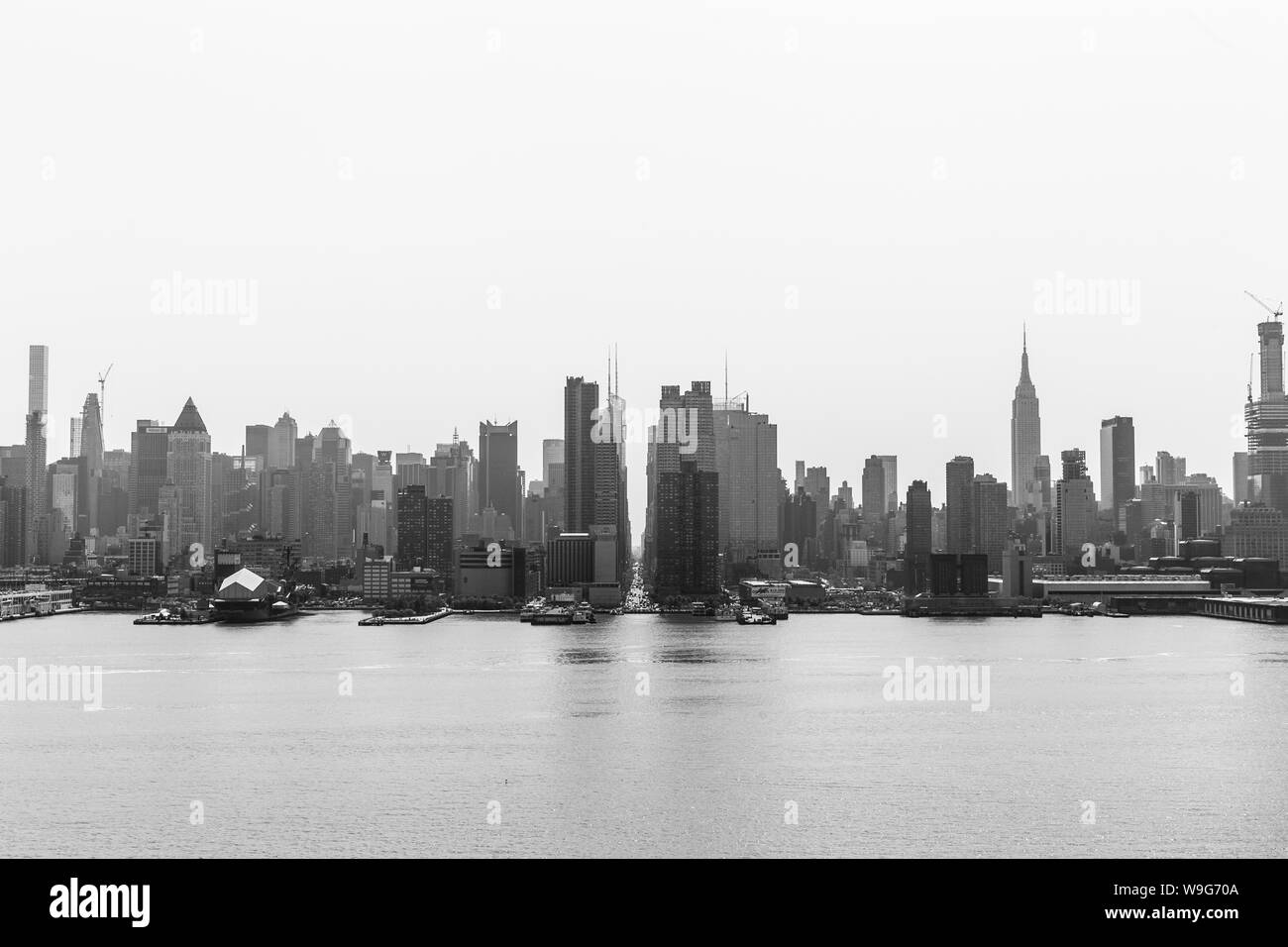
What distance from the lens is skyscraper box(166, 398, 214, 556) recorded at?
133m

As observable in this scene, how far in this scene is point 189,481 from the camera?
460ft

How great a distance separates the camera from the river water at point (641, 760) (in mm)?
19188

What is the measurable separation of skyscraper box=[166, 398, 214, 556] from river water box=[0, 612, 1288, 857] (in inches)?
3294

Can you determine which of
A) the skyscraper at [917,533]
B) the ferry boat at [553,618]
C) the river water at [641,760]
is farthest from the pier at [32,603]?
the skyscraper at [917,533]

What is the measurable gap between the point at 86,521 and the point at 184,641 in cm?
9823

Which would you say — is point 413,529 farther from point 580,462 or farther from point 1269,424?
point 1269,424

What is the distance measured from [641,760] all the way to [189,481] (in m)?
126

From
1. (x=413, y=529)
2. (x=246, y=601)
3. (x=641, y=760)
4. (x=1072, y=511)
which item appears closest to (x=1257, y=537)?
(x=1072, y=511)

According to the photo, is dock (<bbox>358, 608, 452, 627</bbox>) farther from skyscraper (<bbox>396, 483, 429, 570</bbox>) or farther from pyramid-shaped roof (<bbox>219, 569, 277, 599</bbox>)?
skyscraper (<bbox>396, 483, 429, 570</bbox>)

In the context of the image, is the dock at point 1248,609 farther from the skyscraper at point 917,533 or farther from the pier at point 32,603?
the pier at point 32,603

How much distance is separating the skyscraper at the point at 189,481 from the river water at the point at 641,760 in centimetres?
8367

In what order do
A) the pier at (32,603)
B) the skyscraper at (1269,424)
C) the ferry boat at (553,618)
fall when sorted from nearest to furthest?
the ferry boat at (553,618), the pier at (32,603), the skyscraper at (1269,424)
